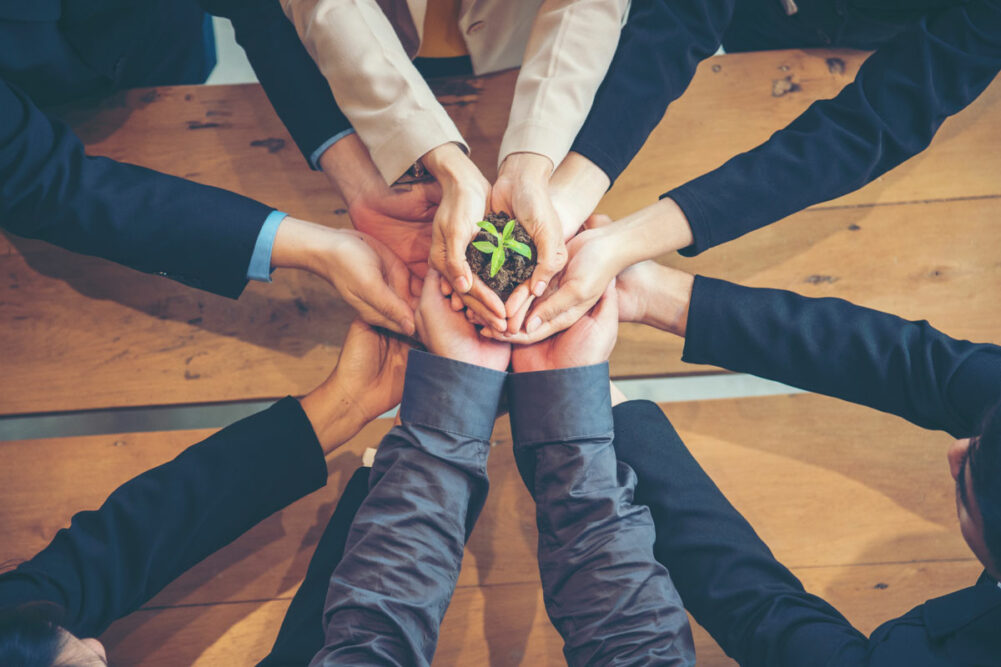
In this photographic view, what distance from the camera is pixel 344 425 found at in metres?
1.50

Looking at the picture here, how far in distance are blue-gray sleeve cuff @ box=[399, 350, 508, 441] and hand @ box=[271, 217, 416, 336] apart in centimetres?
15

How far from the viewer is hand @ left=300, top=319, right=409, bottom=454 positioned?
1.49 m

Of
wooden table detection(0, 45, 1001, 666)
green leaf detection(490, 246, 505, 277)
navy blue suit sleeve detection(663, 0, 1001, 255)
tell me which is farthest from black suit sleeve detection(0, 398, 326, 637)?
navy blue suit sleeve detection(663, 0, 1001, 255)

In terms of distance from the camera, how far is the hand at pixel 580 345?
1.43 m

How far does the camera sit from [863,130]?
1408 millimetres

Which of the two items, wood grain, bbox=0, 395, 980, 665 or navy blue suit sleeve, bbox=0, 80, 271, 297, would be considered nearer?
navy blue suit sleeve, bbox=0, 80, 271, 297

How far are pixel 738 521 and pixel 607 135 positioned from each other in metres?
0.90

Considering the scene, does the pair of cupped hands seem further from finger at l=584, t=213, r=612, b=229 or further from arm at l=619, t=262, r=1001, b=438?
→ arm at l=619, t=262, r=1001, b=438

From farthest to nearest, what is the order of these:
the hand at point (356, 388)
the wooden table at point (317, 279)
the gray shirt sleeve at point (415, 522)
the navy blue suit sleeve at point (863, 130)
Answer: the wooden table at point (317, 279)
the hand at point (356, 388)
the navy blue suit sleeve at point (863, 130)
the gray shirt sleeve at point (415, 522)

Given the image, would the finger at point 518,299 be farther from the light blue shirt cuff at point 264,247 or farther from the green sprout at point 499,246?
the light blue shirt cuff at point 264,247

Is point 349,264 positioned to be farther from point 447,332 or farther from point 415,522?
point 415,522

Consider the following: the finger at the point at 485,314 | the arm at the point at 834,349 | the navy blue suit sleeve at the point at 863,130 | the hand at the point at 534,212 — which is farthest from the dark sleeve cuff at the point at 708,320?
the finger at the point at 485,314

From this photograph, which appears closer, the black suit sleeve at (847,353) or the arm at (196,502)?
the arm at (196,502)

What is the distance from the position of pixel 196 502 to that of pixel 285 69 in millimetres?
983
